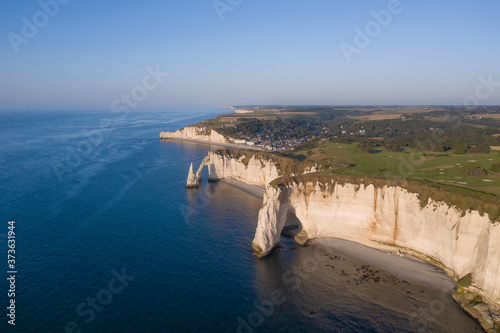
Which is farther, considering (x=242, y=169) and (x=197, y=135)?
(x=197, y=135)

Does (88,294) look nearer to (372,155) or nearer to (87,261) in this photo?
(87,261)

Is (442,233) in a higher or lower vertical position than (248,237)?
higher

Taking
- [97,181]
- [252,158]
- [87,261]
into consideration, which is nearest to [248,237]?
[87,261]

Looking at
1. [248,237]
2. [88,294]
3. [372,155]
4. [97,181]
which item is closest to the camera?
[88,294]

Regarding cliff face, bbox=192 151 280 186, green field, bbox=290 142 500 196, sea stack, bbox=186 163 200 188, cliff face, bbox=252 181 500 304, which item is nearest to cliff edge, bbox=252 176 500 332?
cliff face, bbox=252 181 500 304

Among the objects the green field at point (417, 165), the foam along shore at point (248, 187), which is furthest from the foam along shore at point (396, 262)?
the foam along shore at point (248, 187)

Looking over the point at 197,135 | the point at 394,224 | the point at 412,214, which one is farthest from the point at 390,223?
the point at 197,135

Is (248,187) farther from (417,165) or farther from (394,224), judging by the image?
(394,224)
